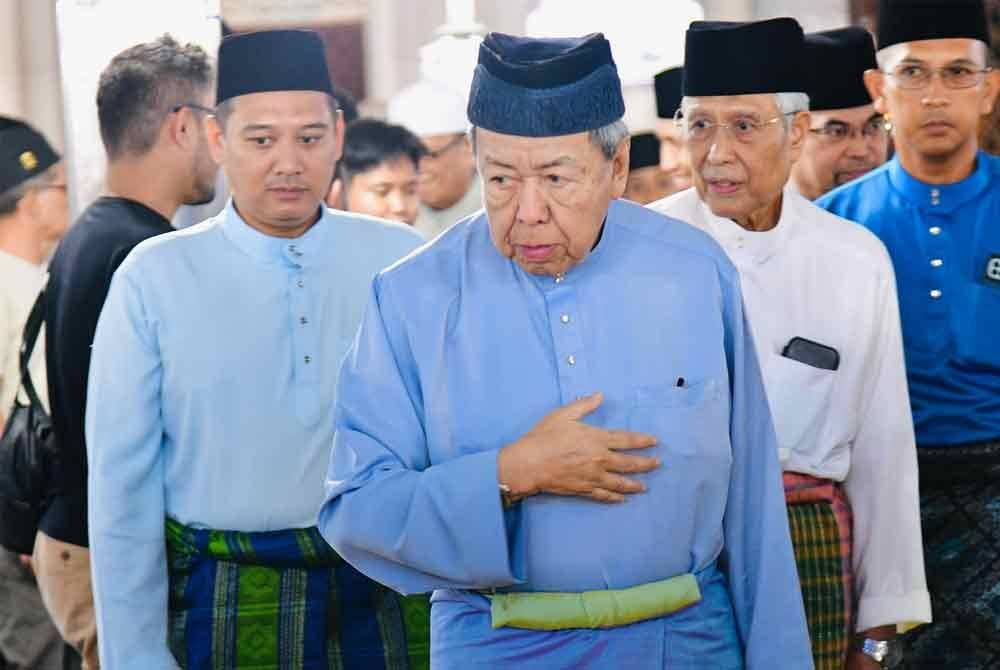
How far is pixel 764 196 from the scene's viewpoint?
15.6ft

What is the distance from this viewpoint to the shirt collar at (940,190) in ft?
17.5

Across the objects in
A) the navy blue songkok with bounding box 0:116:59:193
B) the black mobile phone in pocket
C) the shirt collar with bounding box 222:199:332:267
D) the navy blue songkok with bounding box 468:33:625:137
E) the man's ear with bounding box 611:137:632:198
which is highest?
the navy blue songkok with bounding box 468:33:625:137

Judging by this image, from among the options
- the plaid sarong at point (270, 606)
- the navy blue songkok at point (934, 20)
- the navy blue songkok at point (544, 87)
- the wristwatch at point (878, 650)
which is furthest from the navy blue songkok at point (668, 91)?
the navy blue songkok at point (544, 87)

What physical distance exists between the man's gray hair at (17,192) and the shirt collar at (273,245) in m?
2.27

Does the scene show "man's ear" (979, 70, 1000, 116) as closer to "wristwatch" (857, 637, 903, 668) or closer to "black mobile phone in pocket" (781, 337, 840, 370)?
"black mobile phone in pocket" (781, 337, 840, 370)

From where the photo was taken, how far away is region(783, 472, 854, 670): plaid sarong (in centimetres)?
466

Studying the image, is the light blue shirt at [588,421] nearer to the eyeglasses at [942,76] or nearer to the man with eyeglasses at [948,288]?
the man with eyeglasses at [948,288]

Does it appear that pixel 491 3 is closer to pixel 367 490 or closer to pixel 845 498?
pixel 845 498

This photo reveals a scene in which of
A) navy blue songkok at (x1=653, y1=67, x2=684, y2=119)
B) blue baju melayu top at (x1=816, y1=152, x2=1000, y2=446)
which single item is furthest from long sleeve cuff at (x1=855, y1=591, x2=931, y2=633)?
navy blue songkok at (x1=653, y1=67, x2=684, y2=119)

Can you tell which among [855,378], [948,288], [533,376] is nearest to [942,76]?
[948,288]

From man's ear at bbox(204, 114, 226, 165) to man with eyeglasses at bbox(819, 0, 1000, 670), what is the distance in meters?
1.68

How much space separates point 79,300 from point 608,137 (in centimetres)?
175

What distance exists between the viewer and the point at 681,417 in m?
3.56

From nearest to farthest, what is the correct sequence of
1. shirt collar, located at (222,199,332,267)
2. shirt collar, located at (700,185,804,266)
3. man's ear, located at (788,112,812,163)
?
shirt collar, located at (222,199,332,267) < shirt collar, located at (700,185,804,266) < man's ear, located at (788,112,812,163)
